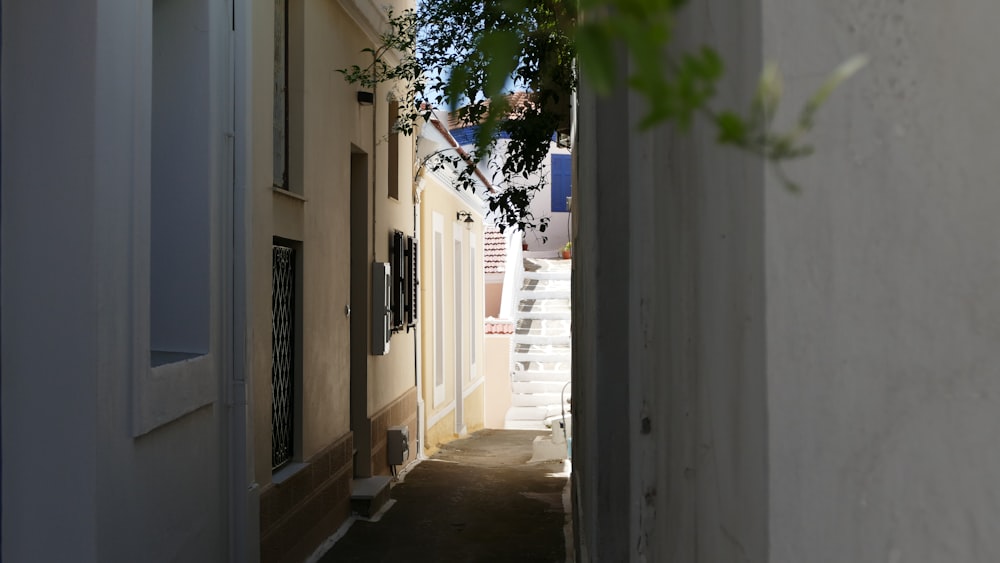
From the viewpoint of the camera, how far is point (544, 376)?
18.3 meters

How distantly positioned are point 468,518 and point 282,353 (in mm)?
2912

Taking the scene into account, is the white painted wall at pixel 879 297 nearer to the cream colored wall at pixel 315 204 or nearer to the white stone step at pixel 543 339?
the cream colored wall at pixel 315 204

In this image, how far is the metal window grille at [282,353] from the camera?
7844mm

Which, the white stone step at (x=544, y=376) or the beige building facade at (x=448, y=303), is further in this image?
the white stone step at (x=544, y=376)

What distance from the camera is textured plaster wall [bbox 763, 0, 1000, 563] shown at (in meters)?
1.45

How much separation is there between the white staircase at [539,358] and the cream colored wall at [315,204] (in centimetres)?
707

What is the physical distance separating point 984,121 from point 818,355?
39cm

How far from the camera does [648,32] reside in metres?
0.66

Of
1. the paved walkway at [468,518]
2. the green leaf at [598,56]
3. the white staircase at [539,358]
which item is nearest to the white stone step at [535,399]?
the white staircase at [539,358]

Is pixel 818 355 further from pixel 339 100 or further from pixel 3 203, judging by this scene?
pixel 339 100

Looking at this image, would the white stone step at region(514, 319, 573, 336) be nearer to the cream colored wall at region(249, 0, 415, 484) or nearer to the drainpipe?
the drainpipe

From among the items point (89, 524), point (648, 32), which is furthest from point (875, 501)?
point (89, 524)

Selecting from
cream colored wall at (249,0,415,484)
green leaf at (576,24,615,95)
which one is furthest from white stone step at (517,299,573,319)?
green leaf at (576,24,615,95)

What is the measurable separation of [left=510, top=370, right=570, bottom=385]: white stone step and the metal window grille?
33.5 feet
